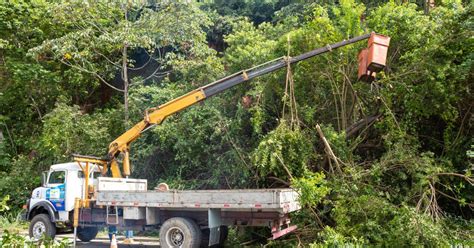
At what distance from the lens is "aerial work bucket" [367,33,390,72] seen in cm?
910

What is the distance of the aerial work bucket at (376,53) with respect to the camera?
9.10 meters

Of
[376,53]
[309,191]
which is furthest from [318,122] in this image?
[309,191]

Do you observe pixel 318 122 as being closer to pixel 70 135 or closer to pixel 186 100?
pixel 186 100

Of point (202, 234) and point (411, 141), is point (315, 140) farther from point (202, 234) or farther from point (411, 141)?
point (202, 234)

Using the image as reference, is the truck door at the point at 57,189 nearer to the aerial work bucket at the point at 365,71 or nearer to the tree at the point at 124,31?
the tree at the point at 124,31

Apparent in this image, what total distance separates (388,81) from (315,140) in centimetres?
230

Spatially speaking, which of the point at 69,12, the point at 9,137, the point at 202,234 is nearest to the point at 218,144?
the point at 202,234

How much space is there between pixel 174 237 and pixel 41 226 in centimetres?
481

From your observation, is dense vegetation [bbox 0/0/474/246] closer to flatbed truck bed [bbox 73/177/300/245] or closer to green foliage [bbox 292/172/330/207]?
green foliage [bbox 292/172/330/207]

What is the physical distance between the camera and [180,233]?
938cm

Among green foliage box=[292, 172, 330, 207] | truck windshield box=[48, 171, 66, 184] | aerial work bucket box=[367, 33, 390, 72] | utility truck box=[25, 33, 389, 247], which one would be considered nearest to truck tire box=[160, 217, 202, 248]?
utility truck box=[25, 33, 389, 247]

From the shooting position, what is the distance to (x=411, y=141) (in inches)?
397

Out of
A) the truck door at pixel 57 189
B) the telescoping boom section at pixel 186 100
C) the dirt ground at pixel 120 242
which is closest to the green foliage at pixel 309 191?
the telescoping boom section at pixel 186 100

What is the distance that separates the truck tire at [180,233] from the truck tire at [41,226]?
4.13 m
